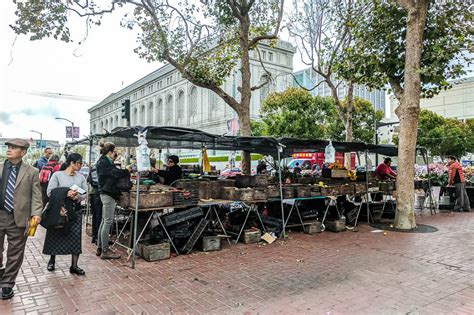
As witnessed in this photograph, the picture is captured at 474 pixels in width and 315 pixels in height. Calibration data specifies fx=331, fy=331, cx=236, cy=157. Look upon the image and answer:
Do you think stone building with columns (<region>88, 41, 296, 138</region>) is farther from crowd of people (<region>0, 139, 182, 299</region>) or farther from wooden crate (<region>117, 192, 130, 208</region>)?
→ crowd of people (<region>0, 139, 182, 299</region>)

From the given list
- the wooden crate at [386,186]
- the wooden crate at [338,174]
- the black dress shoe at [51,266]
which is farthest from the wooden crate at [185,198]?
the wooden crate at [386,186]

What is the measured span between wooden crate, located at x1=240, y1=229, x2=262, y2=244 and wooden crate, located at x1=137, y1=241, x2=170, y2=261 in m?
1.83

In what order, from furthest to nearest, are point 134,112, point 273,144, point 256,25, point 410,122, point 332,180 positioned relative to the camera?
point 134,112, point 256,25, point 332,180, point 410,122, point 273,144

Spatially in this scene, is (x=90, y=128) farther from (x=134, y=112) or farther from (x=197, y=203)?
(x=197, y=203)

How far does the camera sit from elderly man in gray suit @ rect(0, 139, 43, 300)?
4023 mm

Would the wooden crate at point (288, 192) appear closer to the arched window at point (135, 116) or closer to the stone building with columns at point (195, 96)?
the stone building with columns at point (195, 96)

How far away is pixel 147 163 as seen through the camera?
5461mm

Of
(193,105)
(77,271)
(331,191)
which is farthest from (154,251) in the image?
(193,105)

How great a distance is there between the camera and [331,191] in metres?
8.79

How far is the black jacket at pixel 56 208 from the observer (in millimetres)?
4594

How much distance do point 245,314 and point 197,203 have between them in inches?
121

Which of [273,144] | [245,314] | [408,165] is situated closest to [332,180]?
[408,165]

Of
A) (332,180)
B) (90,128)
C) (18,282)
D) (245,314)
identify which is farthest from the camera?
(90,128)

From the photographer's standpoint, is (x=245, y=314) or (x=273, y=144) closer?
(x=245, y=314)
